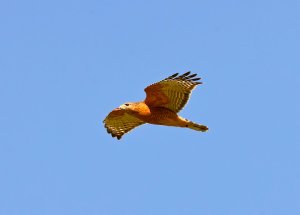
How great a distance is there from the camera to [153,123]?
19219 mm

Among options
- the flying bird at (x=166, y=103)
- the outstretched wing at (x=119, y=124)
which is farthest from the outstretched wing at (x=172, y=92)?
the outstretched wing at (x=119, y=124)

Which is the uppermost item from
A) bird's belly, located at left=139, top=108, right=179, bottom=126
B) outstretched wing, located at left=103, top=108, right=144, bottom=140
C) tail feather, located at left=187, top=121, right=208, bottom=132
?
outstretched wing, located at left=103, top=108, right=144, bottom=140

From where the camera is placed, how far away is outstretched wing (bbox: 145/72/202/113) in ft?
61.9

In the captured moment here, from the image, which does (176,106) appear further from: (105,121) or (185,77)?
(105,121)

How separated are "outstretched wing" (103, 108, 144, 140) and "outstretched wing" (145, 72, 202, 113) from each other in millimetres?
1616

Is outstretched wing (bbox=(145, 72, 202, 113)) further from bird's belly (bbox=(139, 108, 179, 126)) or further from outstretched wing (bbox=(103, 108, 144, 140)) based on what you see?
outstretched wing (bbox=(103, 108, 144, 140))

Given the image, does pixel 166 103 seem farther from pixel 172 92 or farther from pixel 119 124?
pixel 119 124

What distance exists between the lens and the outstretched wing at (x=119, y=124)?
20.7 m

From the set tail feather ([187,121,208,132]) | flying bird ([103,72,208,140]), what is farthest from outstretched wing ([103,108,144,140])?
tail feather ([187,121,208,132])

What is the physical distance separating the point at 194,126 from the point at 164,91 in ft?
3.77

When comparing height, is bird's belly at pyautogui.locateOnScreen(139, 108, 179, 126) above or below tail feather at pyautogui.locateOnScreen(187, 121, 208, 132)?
above

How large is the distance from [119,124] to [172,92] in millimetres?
2520

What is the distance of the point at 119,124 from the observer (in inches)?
828

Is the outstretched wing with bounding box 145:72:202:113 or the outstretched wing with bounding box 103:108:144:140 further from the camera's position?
the outstretched wing with bounding box 103:108:144:140
